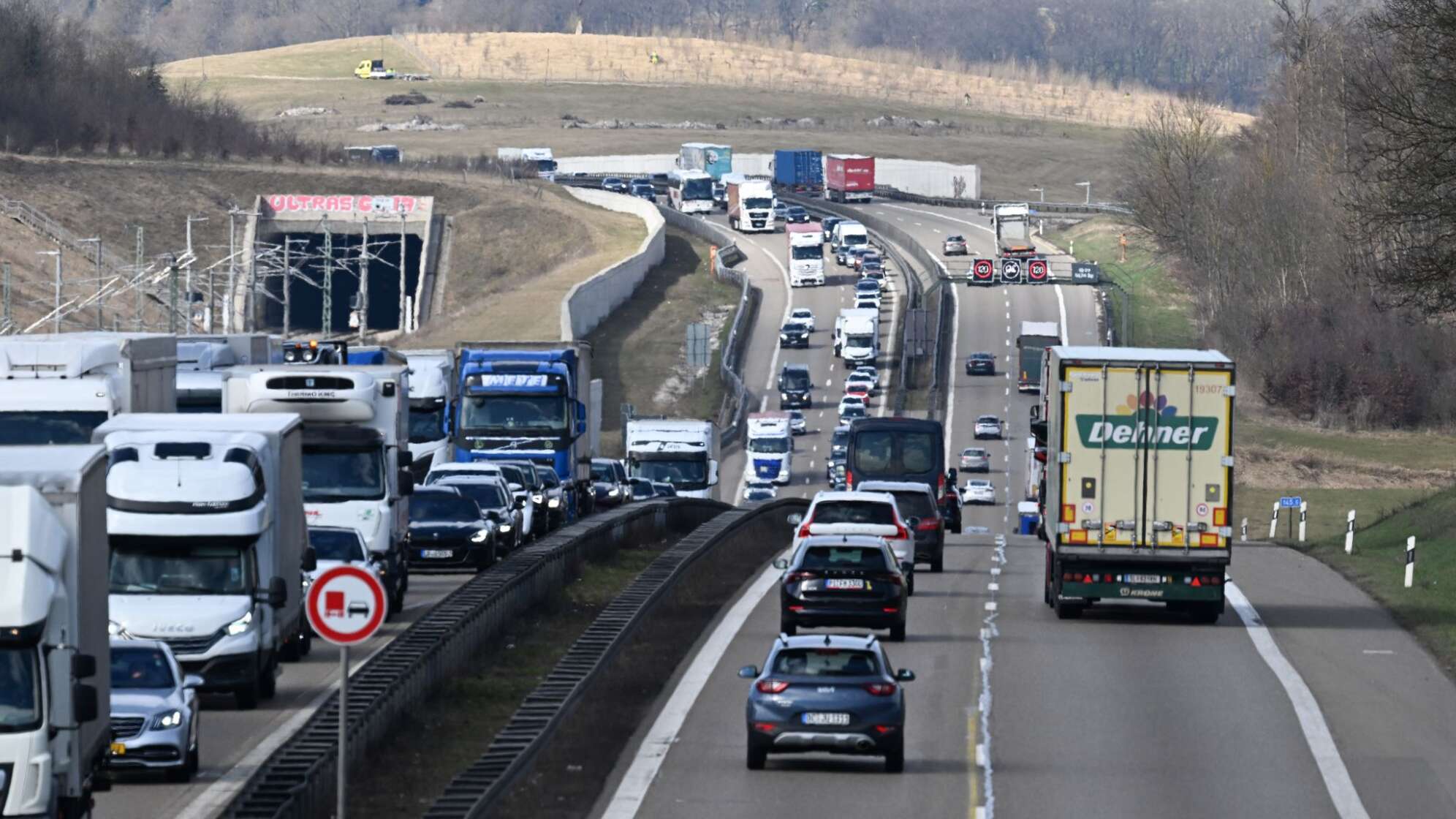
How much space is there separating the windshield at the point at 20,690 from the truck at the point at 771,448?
67611 mm

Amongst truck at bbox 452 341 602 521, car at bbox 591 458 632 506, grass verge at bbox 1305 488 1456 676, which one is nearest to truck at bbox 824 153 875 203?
car at bbox 591 458 632 506

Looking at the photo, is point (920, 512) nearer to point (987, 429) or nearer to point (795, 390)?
point (987, 429)

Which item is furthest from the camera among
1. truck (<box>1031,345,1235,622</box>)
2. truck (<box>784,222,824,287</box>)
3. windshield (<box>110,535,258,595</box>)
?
truck (<box>784,222,824,287</box>)

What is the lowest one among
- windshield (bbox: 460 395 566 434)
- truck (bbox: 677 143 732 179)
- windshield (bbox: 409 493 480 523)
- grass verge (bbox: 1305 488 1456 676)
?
grass verge (bbox: 1305 488 1456 676)

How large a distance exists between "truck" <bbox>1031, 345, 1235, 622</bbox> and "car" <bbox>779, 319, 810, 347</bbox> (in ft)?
259

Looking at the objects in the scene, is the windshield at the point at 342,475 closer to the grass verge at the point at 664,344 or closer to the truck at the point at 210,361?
the truck at the point at 210,361

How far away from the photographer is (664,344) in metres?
109

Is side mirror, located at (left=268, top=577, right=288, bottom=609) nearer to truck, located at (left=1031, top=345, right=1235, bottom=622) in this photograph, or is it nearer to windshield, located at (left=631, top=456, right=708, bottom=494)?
truck, located at (left=1031, top=345, right=1235, bottom=622)

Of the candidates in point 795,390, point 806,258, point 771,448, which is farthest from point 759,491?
point 806,258

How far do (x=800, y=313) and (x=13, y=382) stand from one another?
8467 cm

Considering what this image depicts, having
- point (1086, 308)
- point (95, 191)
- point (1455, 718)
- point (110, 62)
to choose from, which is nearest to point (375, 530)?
point (1455, 718)

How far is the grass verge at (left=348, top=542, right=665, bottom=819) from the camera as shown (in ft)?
64.4

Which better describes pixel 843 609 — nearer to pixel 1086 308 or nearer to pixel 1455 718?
pixel 1455 718

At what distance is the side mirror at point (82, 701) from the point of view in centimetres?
1455
